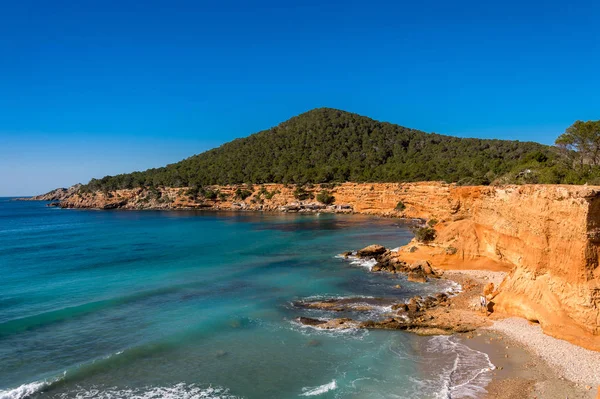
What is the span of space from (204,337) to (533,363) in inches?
549

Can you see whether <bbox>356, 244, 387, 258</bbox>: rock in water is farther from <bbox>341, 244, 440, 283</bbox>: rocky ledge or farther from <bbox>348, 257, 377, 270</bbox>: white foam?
<bbox>348, 257, 377, 270</bbox>: white foam

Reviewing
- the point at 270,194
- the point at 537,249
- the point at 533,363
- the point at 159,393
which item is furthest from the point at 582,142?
the point at 270,194

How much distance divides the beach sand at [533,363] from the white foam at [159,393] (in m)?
9.34

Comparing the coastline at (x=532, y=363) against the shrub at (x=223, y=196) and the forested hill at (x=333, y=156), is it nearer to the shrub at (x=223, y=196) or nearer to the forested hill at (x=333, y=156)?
the forested hill at (x=333, y=156)

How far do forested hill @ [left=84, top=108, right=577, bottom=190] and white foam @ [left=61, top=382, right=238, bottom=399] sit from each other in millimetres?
74148

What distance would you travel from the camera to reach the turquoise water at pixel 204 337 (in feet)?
45.6

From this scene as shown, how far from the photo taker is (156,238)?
178ft

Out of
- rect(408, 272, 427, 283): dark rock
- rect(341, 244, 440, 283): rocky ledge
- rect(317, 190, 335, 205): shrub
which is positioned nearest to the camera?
rect(408, 272, 427, 283): dark rock

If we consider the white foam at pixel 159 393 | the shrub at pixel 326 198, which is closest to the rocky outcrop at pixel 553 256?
the white foam at pixel 159 393

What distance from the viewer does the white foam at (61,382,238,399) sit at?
13.3 m

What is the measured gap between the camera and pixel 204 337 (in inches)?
721

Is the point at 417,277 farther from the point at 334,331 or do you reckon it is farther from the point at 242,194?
the point at 242,194

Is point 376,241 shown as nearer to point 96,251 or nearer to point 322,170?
point 96,251

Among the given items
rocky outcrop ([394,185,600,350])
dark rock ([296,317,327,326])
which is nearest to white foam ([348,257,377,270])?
rocky outcrop ([394,185,600,350])
